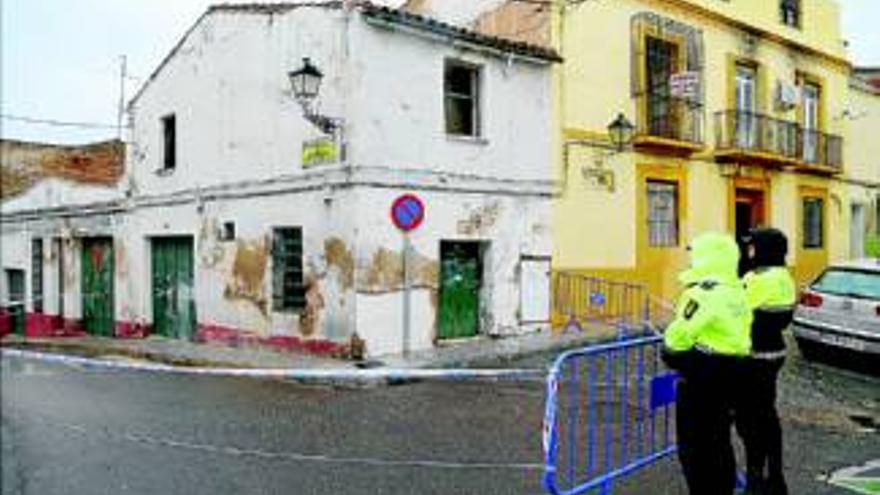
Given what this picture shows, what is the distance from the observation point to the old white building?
13875mm

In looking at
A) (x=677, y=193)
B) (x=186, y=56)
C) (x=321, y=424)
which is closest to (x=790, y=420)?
(x=321, y=424)

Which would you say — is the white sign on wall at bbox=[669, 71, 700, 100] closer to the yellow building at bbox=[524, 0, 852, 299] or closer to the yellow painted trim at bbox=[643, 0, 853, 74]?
the yellow building at bbox=[524, 0, 852, 299]

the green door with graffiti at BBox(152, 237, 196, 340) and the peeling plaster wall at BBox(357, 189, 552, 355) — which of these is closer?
the peeling plaster wall at BBox(357, 189, 552, 355)

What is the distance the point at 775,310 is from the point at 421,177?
8.65 meters

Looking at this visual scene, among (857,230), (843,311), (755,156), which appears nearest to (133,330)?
(843,311)

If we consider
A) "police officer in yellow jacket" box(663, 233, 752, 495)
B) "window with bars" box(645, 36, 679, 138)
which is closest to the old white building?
"window with bars" box(645, 36, 679, 138)

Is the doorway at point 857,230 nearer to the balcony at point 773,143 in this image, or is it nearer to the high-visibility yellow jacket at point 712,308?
the balcony at point 773,143

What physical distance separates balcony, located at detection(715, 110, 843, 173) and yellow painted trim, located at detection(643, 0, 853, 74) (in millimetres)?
1919

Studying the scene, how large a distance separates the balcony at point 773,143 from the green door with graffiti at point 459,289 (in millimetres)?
7382

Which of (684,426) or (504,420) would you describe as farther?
(504,420)

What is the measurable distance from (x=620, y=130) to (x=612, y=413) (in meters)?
11.3

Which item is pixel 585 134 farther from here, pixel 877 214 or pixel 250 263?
pixel 877 214

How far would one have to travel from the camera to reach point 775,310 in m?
6.25

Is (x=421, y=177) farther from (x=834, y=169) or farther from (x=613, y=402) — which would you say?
(x=834, y=169)
